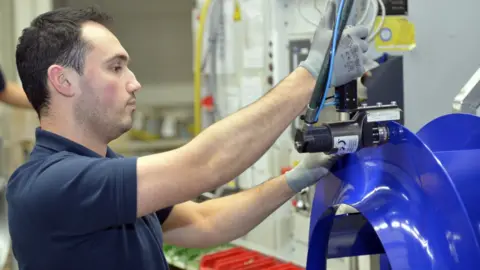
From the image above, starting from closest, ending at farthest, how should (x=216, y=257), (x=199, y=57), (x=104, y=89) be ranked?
1. (x=104, y=89)
2. (x=216, y=257)
3. (x=199, y=57)

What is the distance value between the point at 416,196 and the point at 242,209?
0.75 meters

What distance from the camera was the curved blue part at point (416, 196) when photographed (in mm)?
743

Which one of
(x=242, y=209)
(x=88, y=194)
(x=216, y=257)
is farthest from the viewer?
(x=216, y=257)

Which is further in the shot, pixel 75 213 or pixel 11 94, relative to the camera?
pixel 11 94

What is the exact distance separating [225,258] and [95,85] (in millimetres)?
1226

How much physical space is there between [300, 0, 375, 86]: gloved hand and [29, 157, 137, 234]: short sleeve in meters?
0.40

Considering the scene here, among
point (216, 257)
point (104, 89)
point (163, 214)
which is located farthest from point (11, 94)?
point (104, 89)

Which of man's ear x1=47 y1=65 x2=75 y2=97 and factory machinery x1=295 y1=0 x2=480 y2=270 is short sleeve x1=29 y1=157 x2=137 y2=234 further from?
factory machinery x1=295 y1=0 x2=480 y2=270

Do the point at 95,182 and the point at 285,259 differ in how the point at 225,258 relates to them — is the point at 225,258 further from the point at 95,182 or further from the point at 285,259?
the point at 95,182

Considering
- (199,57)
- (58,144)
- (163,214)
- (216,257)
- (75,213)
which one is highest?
(199,57)

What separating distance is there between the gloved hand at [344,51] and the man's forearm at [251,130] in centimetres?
4

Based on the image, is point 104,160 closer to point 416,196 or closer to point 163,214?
point 163,214

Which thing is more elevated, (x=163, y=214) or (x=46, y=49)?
(x=46, y=49)

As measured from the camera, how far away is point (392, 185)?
850 mm
